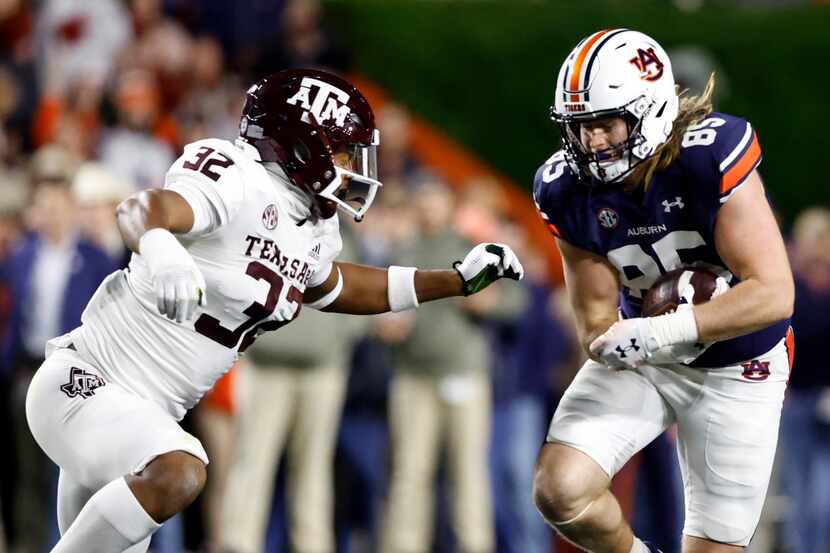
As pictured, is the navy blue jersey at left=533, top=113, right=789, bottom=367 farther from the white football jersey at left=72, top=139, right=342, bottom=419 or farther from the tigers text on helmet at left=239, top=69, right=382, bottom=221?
the white football jersey at left=72, top=139, right=342, bottom=419

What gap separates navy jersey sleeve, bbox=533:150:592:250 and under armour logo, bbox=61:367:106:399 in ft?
5.33

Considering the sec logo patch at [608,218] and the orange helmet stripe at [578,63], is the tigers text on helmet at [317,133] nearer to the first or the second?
the orange helmet stripe at [578,63]

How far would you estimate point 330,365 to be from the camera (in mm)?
8023

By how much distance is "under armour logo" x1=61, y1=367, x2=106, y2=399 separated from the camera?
15.8ft

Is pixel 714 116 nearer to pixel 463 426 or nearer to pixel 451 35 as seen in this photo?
pixel 463 426

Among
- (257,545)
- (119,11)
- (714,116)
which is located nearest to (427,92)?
A: (119,11)

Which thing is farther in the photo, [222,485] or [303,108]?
Answer: [222,485]

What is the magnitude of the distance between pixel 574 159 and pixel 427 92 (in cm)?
679

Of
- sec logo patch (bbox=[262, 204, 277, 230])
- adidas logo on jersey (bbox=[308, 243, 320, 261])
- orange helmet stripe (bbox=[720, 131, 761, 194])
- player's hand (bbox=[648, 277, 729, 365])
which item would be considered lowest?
→ player's hand (bbox=[648, 277, 729, 365])

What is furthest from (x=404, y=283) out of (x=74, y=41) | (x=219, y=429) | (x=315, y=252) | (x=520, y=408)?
(x=74, y=41)

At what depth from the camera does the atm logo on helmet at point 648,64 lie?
5.10 metres

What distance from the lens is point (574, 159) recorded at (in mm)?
5141

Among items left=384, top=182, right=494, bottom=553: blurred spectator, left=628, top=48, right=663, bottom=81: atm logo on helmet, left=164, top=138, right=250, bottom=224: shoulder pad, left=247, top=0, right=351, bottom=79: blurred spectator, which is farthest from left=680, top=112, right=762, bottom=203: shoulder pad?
left=247, top=0, right=351, bottom=79: blurred spectator

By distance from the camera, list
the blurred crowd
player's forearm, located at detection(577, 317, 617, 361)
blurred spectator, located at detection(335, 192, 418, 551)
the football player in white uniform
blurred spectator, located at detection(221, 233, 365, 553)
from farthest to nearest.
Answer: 1. blurred spectator, located at detection(335, 192, 418, 551)
2. the blurred crowd
3. blurred spectator, located at detection(221, 233, 365, 553)
4. player's forearm, located at detection(577, 317, 617, 361)
5. the football player in white uniform
